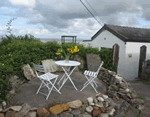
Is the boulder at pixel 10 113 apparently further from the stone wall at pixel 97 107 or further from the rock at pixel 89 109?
the rock at pixel 89 109

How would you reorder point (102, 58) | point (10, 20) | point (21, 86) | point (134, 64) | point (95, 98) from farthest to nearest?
point (134, 64)
point (10, 20)
point (102, 58)
point (21, 86)
point (95, 98)

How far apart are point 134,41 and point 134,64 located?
1.42 meters

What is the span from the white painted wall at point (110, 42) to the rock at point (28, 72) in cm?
512

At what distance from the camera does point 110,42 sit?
9633 millimetres

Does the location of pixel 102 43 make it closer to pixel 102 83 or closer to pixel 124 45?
pixel 124 45

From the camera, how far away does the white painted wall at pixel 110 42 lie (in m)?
8.61

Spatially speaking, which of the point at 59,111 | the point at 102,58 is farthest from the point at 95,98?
the point at 102,58

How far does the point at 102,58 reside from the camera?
7578 millimetres

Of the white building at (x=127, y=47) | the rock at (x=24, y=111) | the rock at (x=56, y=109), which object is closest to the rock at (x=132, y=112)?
the rock at (x=56, y=109)

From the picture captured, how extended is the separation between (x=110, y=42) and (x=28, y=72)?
606 cm

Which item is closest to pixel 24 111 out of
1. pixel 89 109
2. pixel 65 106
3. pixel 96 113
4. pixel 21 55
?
pixel 65 106

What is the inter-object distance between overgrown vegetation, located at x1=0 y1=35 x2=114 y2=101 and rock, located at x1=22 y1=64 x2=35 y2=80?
132mm

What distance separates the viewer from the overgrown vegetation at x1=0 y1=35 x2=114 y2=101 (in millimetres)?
4506

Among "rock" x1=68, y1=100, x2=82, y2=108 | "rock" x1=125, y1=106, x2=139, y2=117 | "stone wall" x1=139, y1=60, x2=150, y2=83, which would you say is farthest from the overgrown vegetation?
"rock" x1=125, y1=106, x2=139, y2=117
